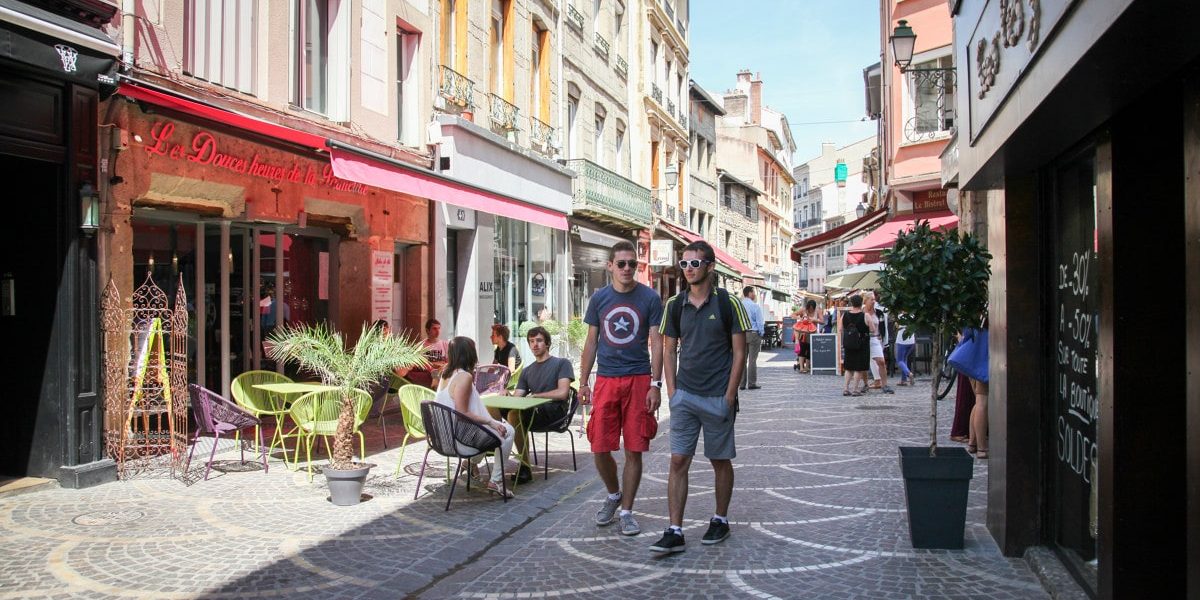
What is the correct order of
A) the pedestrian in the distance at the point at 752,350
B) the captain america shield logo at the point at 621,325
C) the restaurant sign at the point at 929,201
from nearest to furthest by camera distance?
the captain america shield logo at the point at 621,325, the pedestrian in the distance at the point at 752,350, the restaurant sign at the point at 929,201

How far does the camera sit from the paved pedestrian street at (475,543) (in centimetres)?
480

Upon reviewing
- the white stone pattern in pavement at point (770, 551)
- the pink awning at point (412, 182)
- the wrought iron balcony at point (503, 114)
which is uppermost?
the wrought iron balcony at point (503, 114)

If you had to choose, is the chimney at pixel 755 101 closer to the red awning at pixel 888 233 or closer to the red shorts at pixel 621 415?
the red awning at pixel 888 233

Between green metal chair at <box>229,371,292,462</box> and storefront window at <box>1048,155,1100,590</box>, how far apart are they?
20.1 ft

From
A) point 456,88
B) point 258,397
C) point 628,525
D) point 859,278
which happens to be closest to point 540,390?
point 628,525

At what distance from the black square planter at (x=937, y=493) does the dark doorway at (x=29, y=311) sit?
627 cm

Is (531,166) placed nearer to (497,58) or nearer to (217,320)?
(497,58)

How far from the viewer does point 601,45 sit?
23.0 m

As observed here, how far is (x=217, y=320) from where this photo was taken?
10.6m

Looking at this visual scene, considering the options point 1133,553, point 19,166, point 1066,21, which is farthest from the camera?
point 19,166

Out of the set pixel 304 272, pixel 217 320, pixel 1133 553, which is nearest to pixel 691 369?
pixel 1133 553

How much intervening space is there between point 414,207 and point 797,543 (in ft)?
30.1

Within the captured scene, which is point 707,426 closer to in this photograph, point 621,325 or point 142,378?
point 621,325

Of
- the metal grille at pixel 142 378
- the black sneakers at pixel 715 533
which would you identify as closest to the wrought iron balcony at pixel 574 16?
the metal grille at pixel 142 378
